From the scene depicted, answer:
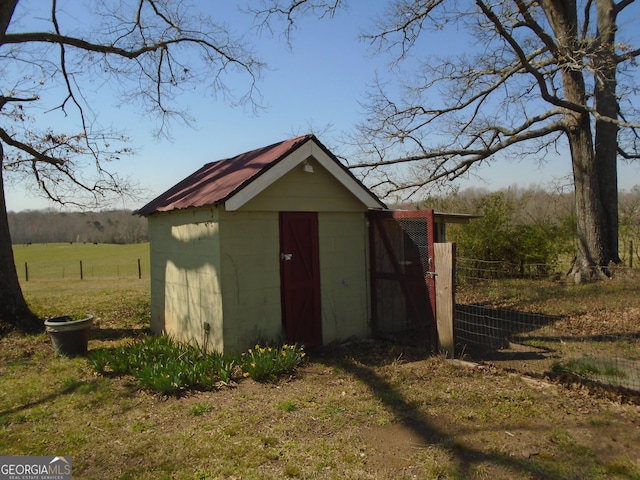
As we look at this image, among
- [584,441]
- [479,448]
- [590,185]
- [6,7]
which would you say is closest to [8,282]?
[6,7]

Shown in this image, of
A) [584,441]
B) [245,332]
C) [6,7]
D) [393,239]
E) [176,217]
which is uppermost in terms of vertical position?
[6,7]

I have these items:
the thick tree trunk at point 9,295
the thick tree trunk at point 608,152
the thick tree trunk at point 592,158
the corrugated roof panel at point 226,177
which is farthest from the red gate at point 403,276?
the thick tree trunk at point 608,152

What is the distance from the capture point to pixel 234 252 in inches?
259

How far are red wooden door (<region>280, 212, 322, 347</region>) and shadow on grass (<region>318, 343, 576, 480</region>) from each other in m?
0.53

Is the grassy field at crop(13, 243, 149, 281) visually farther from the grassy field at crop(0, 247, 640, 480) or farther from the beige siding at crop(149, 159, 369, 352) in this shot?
the grassy field at crop(0, 247, 640, 480)

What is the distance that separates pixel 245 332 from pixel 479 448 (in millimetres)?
3771

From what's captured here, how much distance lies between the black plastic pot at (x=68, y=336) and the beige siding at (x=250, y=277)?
292 centimetres

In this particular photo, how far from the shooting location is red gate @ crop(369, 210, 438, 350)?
702 cm

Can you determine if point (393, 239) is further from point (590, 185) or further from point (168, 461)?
point (590, 185)

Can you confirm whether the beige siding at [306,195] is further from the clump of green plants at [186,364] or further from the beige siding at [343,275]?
the clump of green plants at [186,364]

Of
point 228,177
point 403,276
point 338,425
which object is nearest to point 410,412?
point 338,425

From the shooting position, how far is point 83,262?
4016cm

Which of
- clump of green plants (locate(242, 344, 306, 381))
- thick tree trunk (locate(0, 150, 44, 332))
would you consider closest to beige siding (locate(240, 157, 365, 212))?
clump of green plants (locate(242, 344, 306, 381))

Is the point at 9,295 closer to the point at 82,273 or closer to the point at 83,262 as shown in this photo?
the point at 82,273
